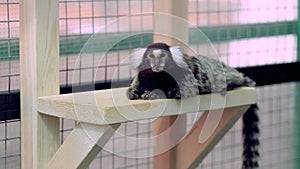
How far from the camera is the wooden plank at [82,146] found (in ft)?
4.53

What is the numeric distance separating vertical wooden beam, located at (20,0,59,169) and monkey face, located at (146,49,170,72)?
253 millimetres

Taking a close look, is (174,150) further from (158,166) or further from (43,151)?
(43,151)

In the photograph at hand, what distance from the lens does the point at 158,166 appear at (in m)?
1.87

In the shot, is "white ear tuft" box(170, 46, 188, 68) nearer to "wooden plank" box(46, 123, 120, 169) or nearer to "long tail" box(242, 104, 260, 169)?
"wooden plank" box(46, 123, 120, 169)

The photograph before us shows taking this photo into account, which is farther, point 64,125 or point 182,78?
point 64,125

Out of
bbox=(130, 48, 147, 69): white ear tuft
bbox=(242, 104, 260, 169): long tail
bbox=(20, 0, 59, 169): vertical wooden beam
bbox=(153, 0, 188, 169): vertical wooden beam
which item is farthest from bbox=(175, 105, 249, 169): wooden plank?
bbox=(20, 0, 59, 169): vertical wooden beam

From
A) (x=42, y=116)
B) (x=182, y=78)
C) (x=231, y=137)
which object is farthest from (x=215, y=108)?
(x=231, y=137)

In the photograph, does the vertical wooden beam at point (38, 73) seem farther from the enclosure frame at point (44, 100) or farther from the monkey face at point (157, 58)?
the monkey face at point (157, 58)

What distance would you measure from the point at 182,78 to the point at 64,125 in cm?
42

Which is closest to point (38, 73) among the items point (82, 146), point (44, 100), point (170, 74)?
point (44, 100)

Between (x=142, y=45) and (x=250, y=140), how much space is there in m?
0.44

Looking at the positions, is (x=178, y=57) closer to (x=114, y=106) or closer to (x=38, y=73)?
(x=114, y=106)

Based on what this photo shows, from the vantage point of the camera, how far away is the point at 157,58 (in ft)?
4.65

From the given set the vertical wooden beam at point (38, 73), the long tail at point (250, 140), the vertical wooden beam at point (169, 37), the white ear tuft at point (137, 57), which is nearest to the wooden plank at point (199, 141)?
the vertical wooden beam at point (169, 37)
